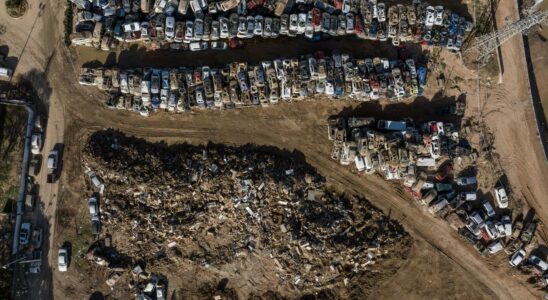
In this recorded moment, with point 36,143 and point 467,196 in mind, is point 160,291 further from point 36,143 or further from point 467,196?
point 467,196

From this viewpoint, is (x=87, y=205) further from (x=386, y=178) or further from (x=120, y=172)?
(x=386, y=178)

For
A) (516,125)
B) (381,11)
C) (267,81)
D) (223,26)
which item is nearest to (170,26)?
(223,26)

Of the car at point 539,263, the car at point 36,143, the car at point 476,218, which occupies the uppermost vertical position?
the car at point 36,143

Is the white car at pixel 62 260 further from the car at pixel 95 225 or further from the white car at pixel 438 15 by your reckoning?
the white car at pixel 438 15

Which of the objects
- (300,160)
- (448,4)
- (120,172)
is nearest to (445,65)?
(448,4)

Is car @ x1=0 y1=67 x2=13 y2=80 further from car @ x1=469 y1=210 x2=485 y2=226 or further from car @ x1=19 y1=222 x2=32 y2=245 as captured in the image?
car @ x1=469 y1=210 x2=485 y2=226

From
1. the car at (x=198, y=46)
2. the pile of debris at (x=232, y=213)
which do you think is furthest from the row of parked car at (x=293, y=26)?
the pile of debris at (x=232, y=213)
